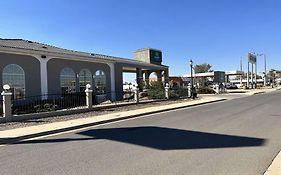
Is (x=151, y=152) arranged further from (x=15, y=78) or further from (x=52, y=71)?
Result: (x=52, y=71)

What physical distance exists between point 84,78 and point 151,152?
21.1 meters

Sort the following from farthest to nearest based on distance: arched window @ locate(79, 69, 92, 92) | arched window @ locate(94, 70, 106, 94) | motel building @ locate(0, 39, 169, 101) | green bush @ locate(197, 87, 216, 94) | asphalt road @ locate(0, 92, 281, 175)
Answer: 1. green bush @ locate(197, 87, 216, 94)
2. arched window @ locate(94, 70, 106, 94)
3. arched window @ locate(79, 69, 92, 92)
4. motel building @ locate(0, 39, 169, 101)
5. asphalt road @ locate(0, 92, 281, 175)

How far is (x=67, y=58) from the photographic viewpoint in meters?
26.0

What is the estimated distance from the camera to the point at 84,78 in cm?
2855

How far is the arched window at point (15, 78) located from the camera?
71.1 feet

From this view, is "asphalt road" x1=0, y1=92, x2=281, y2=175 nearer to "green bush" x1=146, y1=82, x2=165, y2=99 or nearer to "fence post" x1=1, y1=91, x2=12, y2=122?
Result: "fence post" x1=1, y1=91, x2=12, y2=122

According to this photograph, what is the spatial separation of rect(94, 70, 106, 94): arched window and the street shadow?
17.8 meters

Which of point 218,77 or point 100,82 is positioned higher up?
point 218,77

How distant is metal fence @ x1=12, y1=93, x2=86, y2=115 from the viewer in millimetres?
19559

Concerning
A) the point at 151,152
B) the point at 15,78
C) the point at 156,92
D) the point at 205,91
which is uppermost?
the point at 15,78

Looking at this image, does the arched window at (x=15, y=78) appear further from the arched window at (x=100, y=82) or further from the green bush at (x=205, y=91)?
the green bush at (x=205, y=91)

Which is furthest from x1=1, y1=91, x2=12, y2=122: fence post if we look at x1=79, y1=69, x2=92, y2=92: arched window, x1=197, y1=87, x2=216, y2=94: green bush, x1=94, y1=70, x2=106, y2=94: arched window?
x1=197, y1=87, x2=216, y2=94: green bush

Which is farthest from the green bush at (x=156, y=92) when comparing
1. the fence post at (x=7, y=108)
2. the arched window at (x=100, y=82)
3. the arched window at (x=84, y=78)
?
the fence post at (x=7, y=108)

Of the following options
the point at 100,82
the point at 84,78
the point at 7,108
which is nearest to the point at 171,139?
the point at 7,108
